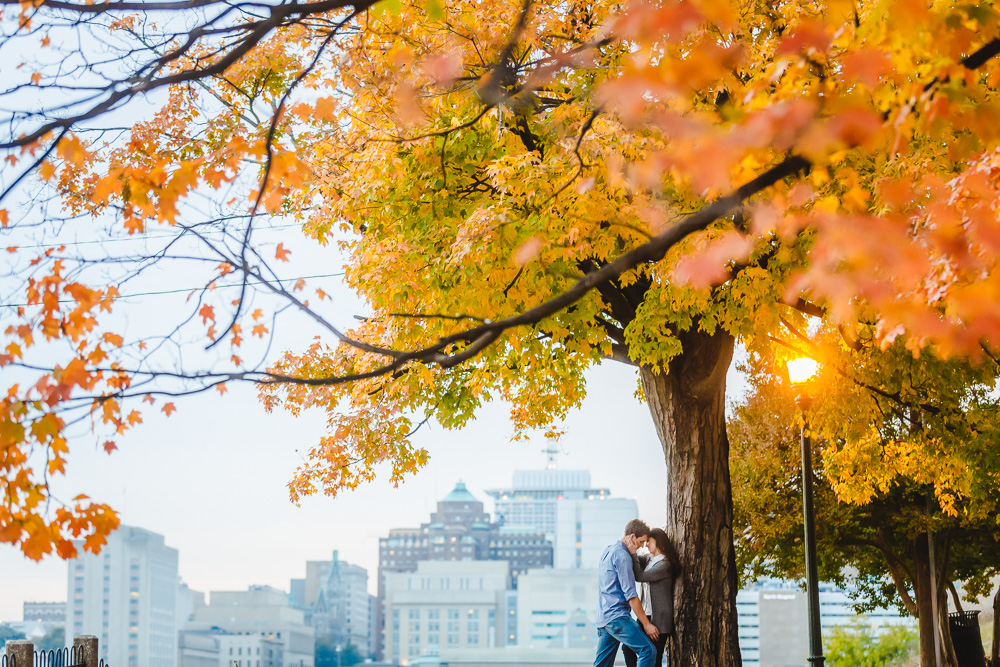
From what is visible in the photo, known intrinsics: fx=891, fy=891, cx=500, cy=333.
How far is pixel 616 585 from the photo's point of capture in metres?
7.94

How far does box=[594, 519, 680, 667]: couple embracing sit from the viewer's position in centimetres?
794

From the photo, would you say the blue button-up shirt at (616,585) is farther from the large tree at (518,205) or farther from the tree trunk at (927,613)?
the tree trunk at (927,613)

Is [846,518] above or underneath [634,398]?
underneath

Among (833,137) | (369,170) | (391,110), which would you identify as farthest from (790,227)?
(369,170)

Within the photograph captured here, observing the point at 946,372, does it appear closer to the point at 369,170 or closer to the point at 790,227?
the point at 369,170

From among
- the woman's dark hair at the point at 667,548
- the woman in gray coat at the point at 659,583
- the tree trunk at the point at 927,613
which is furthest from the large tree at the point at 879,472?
the woman in gray coat at the point at 659,583

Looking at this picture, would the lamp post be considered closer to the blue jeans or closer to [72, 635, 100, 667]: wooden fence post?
the blue jeans

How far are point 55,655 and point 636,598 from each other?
16.1ft

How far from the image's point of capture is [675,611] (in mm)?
8539

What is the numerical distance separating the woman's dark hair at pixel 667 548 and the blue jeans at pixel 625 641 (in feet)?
2.51

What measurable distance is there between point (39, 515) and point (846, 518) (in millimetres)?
18560

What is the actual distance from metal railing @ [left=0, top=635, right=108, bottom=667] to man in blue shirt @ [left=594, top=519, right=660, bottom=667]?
4.36 metres

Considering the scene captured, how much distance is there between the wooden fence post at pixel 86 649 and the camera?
7.46m

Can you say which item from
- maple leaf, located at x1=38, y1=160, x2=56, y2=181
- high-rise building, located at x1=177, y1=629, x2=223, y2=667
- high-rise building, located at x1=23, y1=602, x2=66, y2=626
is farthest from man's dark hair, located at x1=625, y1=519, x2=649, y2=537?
high-rise building, located at x1=23, y1=602, x2=66, y2=626
